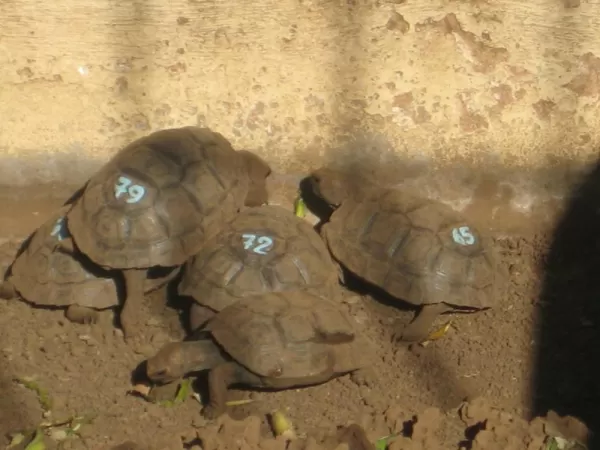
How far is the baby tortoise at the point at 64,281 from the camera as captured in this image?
6.03 metres

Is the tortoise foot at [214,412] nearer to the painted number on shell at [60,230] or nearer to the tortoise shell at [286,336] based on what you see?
the tortoise shell at [286,336]

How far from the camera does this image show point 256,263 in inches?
230

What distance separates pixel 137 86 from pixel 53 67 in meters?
0.49

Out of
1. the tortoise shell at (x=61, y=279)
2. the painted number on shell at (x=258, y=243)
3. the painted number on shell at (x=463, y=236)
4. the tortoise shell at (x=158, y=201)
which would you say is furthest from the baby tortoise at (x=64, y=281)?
the painted number on shell at (x=463, y=236)

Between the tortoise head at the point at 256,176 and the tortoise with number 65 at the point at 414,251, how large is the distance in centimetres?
37

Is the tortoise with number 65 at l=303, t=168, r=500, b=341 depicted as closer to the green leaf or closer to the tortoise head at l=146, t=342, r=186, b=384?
the tortoise head at l=146, t=342, r=186, b=384

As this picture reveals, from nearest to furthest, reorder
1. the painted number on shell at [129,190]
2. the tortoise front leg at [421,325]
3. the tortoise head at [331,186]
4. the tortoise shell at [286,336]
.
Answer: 1. the tortoise shell at [286,336]
2. the painted number on shell at [129,190]
3. the tortoise front leg at [421,325]
4. the tortoise head at [331,186]

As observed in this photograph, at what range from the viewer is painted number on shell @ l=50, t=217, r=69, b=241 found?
6.16 metres

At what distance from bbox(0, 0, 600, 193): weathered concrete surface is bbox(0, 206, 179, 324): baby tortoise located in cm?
66

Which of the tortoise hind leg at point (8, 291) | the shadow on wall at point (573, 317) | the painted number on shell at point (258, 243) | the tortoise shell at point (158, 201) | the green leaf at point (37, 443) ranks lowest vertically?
the shadow on wall at point (573, 317)

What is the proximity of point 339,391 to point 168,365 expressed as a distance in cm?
91

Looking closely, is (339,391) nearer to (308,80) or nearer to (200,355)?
(200,355)

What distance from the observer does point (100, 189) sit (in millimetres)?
5977

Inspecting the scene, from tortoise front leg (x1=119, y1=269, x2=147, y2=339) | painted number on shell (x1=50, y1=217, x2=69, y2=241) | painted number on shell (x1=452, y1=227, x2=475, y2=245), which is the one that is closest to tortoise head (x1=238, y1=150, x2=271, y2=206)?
tortoise front leg (x1=119, y1=269, x2=147, y2=339)
